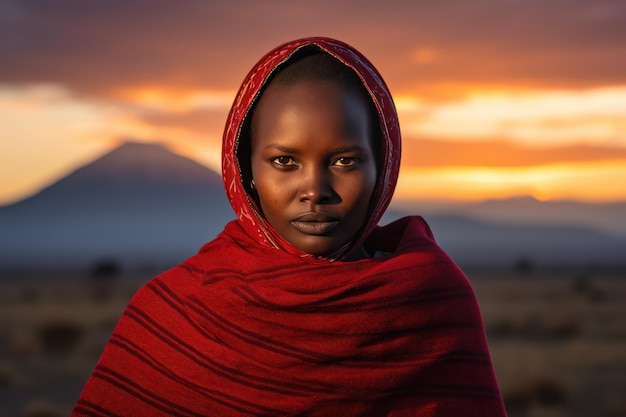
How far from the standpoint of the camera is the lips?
350cm

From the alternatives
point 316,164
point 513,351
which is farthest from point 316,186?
point 513,351

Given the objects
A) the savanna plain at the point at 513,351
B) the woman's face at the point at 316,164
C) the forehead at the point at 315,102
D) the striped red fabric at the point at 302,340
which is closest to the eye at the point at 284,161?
the woman's face at the point at 316,164

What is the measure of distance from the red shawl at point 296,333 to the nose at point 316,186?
0.85ft

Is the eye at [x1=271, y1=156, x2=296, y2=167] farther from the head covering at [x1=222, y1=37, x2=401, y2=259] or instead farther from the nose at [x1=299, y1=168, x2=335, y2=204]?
the head covering at [x1=222, y1=37, x2=401, y2=259]

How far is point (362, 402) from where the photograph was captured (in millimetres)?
3592

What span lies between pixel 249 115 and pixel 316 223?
1.78 feet

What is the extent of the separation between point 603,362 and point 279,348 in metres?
19.2

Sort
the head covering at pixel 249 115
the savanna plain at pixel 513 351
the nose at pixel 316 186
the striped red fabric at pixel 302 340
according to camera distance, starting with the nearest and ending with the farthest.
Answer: the nose at pixel 316 186 < the striped red fabric at pixel 302 340 < the head covering at pixel 249 115 < the savanna plain at pixel 513 351

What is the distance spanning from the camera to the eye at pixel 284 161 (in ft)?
11.6

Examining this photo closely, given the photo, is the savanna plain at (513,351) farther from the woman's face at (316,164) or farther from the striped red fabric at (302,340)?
the woman's face at (316,164)

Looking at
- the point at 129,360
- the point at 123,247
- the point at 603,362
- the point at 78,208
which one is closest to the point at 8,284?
the point at 603,362

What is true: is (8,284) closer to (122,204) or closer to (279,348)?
(279,348)

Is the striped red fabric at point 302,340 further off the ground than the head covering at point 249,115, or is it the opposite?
the head covering at point 249,115

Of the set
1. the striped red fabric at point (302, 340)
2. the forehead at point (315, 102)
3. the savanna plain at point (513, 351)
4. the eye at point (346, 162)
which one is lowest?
the savanna plain at point (513, 351)
